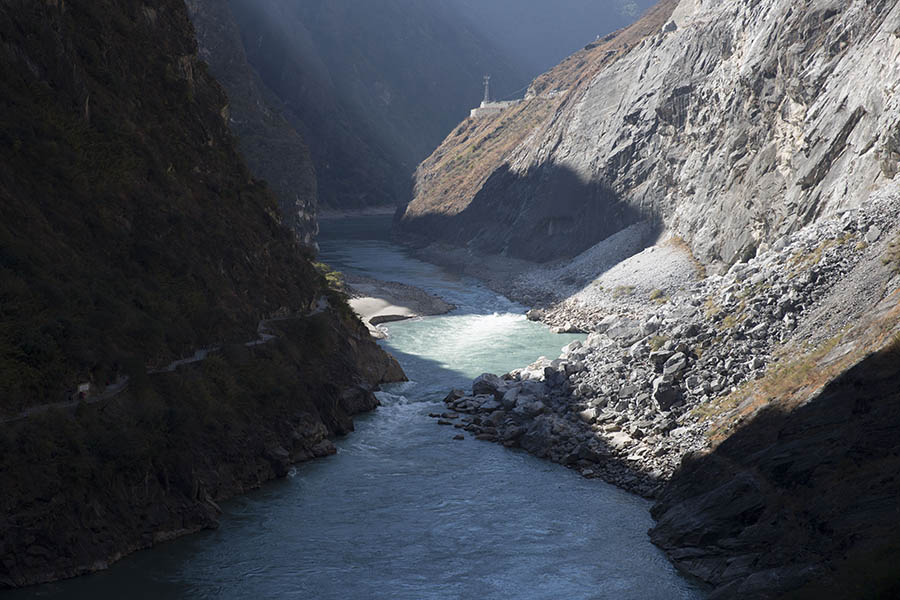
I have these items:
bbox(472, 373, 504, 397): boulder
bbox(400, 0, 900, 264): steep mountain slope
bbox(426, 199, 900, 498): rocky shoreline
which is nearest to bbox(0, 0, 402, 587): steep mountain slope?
bbox(472, 373, 504, 397): boulder

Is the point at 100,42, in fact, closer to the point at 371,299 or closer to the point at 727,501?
the point at 727,501

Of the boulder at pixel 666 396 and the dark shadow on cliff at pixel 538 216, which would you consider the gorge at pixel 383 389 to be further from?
the dark shadow on cliff at pixel 538 216

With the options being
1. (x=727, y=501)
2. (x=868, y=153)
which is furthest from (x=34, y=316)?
(x=868, y=153)

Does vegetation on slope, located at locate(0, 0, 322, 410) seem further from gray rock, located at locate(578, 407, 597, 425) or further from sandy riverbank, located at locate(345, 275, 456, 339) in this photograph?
sandy riverbank, located at locate(345, 275, 456, 339)

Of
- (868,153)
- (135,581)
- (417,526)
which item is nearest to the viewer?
(135,581)

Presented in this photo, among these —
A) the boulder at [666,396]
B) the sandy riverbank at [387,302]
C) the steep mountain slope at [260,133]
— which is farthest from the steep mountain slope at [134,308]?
the steep mountain slope at [260,133]

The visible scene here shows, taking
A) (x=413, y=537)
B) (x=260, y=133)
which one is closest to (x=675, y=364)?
(x=413, y=537)

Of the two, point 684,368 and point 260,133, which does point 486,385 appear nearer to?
point 684,368
